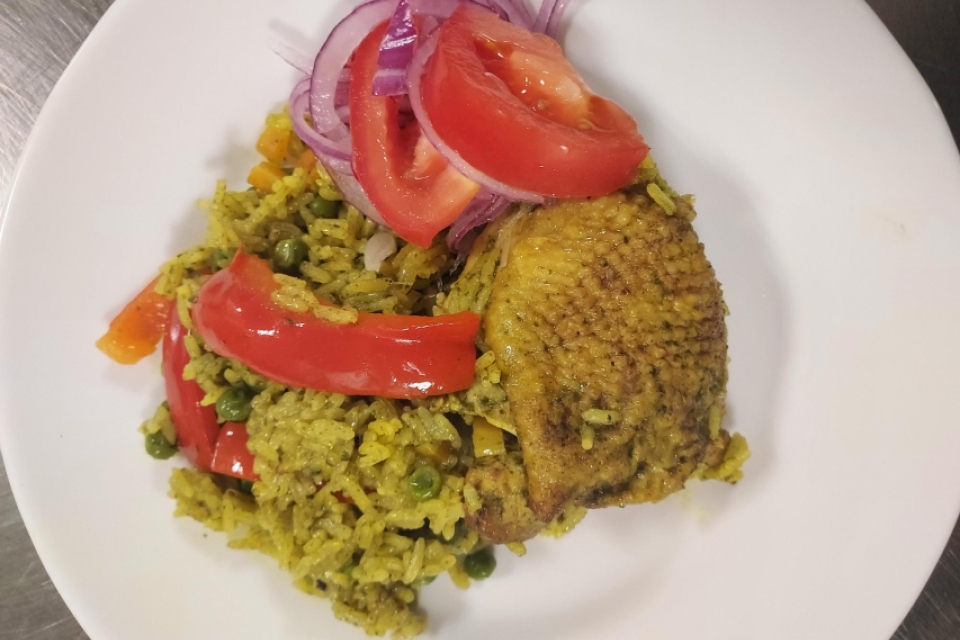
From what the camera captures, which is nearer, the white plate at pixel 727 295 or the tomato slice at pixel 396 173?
the tomato slice at pixel 396 173

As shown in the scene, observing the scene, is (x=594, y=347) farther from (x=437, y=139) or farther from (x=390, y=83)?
(x=390, y=83)

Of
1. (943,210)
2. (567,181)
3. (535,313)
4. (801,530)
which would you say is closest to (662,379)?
(535,313)

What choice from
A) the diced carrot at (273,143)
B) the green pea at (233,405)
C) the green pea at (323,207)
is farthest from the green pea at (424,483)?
the diced carrot at (273,143)

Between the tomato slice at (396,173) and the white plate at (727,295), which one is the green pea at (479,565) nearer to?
the white plate at (727,295)

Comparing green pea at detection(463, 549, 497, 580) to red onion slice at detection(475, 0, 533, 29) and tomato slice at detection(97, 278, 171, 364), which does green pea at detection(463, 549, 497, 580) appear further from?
red onion slice at detection(475, 0, 533, 29)

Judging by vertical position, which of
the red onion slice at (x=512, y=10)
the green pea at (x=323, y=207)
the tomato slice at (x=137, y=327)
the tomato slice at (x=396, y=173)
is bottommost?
the tomato slice at (x=137, y=327)

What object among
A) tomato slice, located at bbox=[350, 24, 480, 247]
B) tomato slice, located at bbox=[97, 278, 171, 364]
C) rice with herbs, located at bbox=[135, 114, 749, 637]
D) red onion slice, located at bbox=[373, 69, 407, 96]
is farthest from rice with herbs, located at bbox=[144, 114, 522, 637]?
red onion slice, located at bbox=[373, 69, 407, 96]

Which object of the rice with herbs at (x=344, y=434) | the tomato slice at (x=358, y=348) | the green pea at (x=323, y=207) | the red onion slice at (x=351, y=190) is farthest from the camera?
the green pea at (x=323, y=207)
